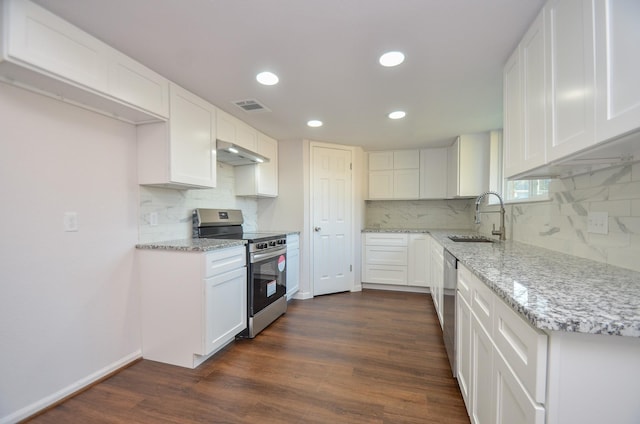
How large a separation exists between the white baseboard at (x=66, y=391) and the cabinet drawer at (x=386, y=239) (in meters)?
2.98

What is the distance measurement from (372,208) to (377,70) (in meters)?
2.95

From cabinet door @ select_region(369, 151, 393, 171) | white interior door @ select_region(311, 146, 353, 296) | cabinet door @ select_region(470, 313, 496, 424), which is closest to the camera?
cabinet door @ select_region(470, 313, 496, 424)

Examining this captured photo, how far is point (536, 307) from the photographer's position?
0.75 m

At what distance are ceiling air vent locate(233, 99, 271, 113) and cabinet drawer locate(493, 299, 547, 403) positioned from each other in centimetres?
231

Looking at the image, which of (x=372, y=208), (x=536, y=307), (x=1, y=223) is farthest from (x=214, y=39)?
(x=372, y=208)

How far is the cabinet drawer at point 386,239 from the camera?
3.89 meters

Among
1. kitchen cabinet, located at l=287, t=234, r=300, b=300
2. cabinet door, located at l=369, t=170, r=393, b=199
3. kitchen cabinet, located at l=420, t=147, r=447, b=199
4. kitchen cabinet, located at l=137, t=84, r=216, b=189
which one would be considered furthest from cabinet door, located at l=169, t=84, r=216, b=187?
kitchen cabinet, located at l=420, t=147, r=447, b=199

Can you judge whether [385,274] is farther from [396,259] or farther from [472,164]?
[472,164]

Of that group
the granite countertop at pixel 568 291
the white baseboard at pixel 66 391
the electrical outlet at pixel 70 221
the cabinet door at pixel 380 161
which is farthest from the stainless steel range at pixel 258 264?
the cabinet door at pixel 380 161

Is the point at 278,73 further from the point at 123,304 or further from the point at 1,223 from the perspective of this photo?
the point at 123,304

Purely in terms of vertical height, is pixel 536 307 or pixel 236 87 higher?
pixel 236 87

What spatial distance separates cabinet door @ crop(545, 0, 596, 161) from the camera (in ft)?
3.15

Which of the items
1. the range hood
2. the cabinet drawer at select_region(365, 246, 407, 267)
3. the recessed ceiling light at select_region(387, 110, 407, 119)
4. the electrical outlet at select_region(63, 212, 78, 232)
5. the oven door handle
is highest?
the recessed ceiling light at select_region(387, 110, 407, 119)

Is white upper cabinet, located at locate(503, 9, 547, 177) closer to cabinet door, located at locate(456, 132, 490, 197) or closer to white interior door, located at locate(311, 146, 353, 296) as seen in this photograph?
cabinet door, located at locate(456, 132, 490, 197)
